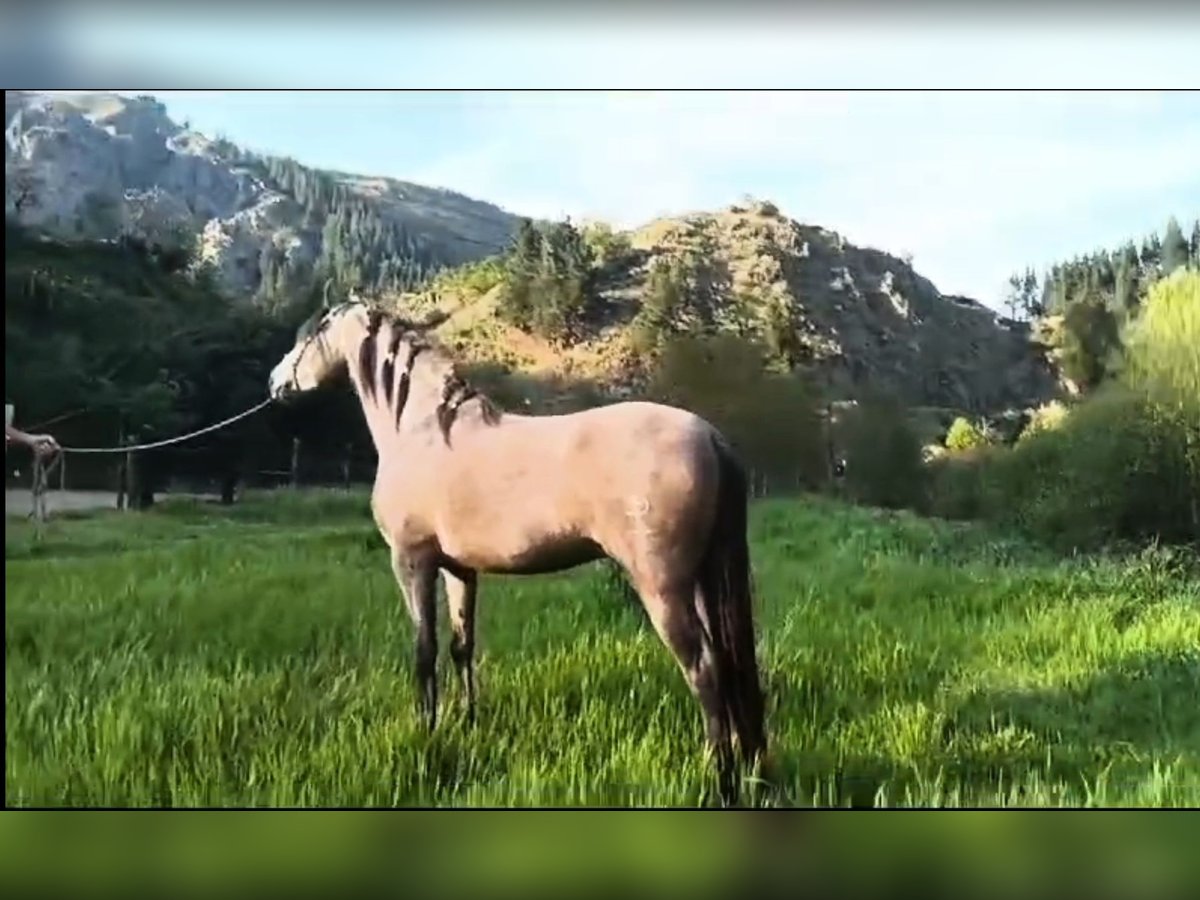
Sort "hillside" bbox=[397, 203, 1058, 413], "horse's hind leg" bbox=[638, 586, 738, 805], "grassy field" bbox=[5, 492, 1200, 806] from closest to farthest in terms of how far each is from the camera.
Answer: "horse's hind leg" bbox=[638, 586, 738, 805], "grassy field" bbox=[5, 492, 1200, 806], "hillside" bbox=[397, 203, 1058, 413]

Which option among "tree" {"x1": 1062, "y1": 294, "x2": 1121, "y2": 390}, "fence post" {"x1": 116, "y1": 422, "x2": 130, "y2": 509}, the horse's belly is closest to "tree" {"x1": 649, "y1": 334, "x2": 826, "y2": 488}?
the horse's belly

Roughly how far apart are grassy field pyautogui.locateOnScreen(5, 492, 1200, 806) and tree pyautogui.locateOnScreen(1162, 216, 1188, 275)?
75cm

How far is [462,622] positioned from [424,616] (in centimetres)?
9

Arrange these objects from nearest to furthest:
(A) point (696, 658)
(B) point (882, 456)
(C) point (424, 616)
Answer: (A) point (696, 658) < (C) point (424, 616) < (B) point (882, 456)

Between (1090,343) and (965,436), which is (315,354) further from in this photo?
(1090,343)

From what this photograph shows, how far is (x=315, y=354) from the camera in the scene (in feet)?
12.0

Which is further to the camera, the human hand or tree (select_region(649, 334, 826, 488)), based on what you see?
the human hand

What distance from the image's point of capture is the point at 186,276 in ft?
12.1

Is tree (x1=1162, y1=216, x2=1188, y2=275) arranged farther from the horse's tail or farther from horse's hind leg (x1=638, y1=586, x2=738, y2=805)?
horse's hind leg (x1=638, y1=586, x2=738, y2=805)

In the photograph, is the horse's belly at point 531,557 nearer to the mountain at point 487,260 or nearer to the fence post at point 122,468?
the mountain at point 487,260

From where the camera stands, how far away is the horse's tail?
342 centimetres

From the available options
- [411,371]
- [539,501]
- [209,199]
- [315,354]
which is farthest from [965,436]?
[209,199]
